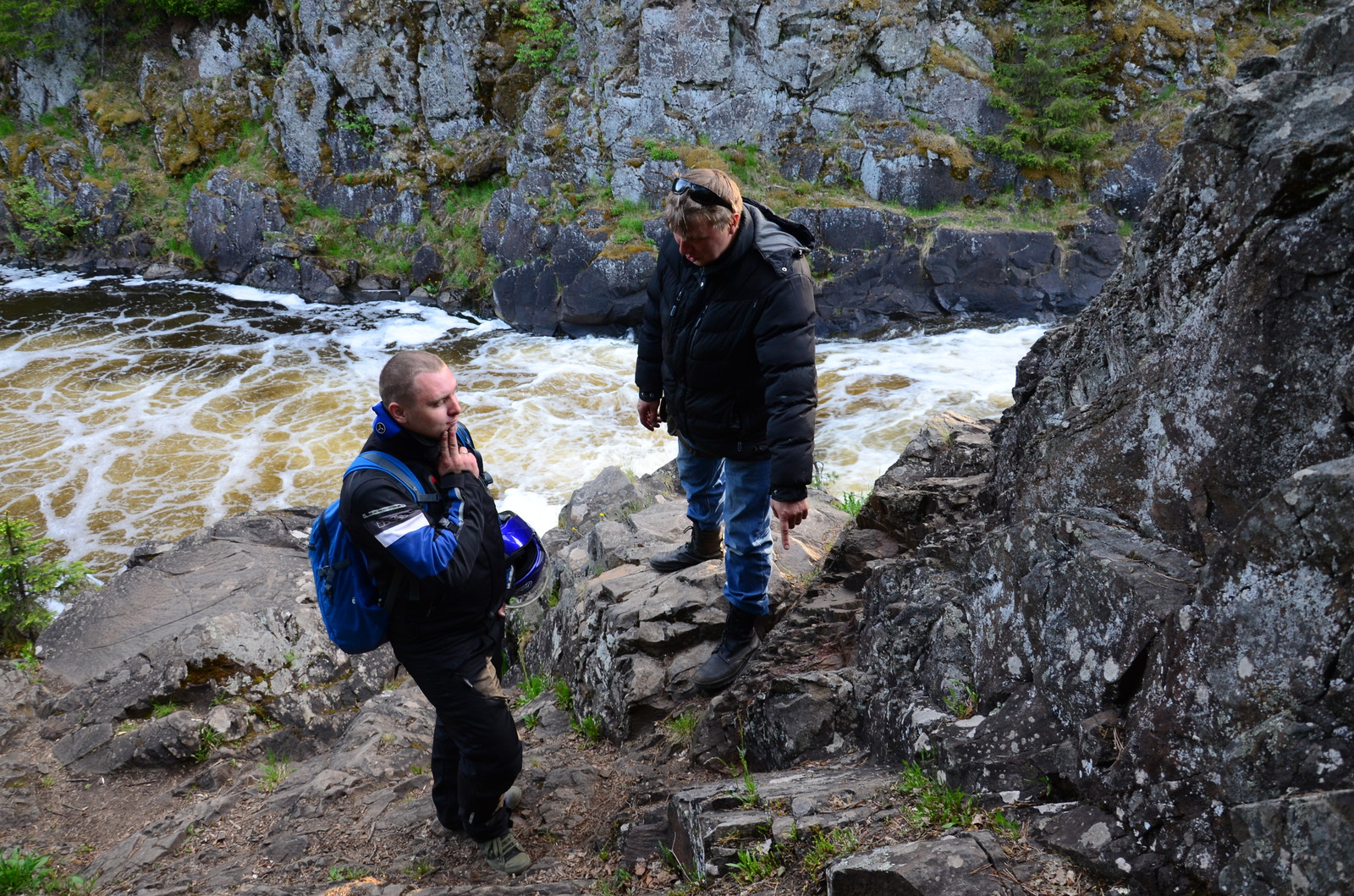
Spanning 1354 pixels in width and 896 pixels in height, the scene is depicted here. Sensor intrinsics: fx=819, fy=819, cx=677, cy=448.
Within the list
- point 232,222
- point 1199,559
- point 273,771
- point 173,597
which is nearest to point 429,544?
point 1199,559

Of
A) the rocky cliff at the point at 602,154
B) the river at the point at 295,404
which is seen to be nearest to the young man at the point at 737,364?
the river at the point at 295,404

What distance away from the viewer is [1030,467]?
11.5 ft

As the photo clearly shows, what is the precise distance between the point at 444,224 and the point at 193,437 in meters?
9.31

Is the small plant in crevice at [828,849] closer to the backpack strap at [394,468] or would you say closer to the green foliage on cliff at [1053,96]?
the backpack strap at [394,468]

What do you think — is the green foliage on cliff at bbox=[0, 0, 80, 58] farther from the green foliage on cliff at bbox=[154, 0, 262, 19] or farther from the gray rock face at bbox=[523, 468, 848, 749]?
the gray rock face at bbox=[523, 468, 848, 749]

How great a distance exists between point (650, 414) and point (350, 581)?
1.95 metres

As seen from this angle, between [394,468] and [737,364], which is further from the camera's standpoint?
[737,364]

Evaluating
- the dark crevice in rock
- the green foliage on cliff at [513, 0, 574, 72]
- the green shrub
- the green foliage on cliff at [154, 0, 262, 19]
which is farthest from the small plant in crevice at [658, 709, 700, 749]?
the green foliage on cliff at [154, 0, 262, 19]

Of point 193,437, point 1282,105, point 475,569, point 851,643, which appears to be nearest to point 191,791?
point 475,569

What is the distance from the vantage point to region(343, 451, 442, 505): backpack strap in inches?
119

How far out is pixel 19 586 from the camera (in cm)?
741

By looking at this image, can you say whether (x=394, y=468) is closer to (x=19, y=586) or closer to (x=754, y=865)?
(x=754, y=865)

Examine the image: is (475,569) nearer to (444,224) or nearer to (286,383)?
(286,383)

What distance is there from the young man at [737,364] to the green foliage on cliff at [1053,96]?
615 inches
